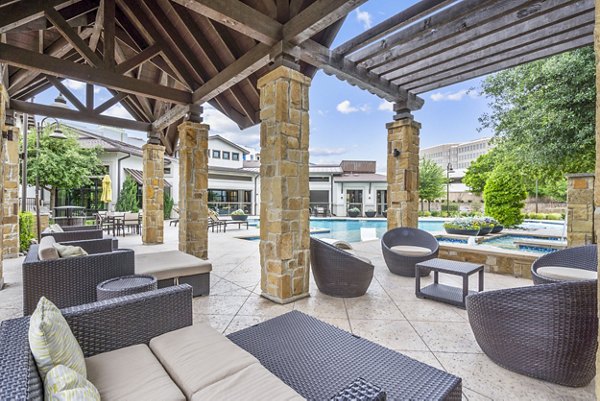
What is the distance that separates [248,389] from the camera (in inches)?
49.5

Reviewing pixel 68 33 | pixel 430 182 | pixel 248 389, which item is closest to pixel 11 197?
pixel 68 33

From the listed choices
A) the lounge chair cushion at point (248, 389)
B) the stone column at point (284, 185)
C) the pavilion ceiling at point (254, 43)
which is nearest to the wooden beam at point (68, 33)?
the pavilion ceiling at point (254, 43)

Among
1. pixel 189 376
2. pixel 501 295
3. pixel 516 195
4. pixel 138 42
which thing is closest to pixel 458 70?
pixel 501 295

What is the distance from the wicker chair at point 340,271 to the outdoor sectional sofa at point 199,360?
1.67 metres

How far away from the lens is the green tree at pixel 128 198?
1370 centimetres

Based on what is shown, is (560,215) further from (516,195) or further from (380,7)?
(380,7)

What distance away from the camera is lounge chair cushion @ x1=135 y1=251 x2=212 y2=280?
3.47 m

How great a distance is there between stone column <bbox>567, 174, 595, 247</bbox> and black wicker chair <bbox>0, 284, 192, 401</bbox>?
20.3 ft

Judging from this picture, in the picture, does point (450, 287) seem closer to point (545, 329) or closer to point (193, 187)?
point (545, 329)

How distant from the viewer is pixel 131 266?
132 inches

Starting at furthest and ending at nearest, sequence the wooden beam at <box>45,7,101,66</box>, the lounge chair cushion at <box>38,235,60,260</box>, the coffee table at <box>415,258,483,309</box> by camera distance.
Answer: the wooden beam at <box>45,7,101,66</box> < the coffee table at <box>415,258,483,309</box> < the lounge chair cushion at <box>38,235,60,260</box>

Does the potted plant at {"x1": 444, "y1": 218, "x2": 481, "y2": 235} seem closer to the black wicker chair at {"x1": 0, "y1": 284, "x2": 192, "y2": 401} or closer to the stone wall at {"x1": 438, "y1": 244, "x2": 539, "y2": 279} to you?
the stone wall at {"x1": 438, "y1": 244, "x2": 539, "y2": 279}

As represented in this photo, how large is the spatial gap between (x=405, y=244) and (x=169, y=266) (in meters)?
3.88

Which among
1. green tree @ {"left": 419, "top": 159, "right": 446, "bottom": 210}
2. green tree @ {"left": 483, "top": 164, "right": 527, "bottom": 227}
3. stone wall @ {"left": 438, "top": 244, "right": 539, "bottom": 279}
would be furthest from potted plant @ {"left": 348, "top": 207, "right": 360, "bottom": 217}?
stone wall @ {"left": 438, "top": 244, "right": 539, "bottom": 279}
